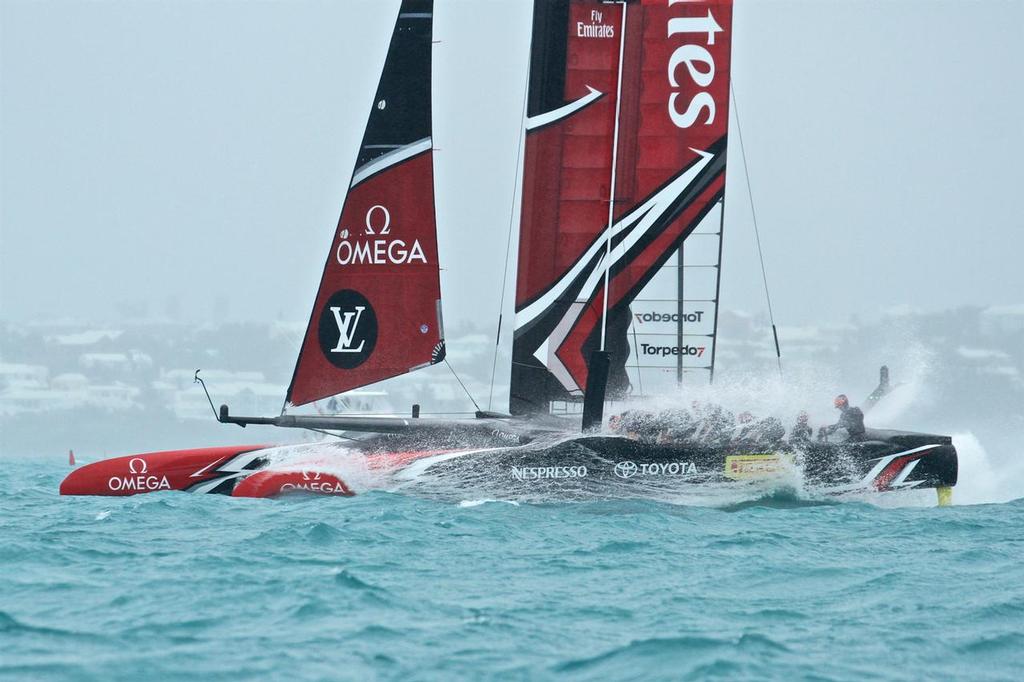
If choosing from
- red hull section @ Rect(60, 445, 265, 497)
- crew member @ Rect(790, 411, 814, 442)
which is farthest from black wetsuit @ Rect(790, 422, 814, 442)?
red hull section @ Rect(60, 445, 265, 497)

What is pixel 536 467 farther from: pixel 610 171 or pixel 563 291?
pixel 610 171

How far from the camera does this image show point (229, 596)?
837 cm

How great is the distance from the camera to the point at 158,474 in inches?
576

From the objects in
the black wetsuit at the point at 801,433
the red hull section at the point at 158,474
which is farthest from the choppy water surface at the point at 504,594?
the black wetsuit at the point at 801,433

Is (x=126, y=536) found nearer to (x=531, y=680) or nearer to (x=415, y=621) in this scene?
(x=415, y=621)

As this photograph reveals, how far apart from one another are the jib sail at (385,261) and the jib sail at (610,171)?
126 centimetres

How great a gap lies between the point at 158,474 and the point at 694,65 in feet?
26.1

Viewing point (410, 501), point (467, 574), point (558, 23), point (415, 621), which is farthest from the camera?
point (558, 23)

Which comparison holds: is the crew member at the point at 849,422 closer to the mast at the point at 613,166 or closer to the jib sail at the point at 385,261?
the mast at the point at 613,166

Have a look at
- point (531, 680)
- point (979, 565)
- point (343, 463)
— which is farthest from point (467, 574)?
point (343, 463)

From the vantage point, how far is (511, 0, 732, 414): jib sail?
612 inches

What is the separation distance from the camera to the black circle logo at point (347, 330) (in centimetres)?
1505

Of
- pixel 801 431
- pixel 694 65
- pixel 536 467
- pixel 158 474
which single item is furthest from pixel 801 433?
pixel 158 474

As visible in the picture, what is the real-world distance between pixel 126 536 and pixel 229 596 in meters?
3.07
